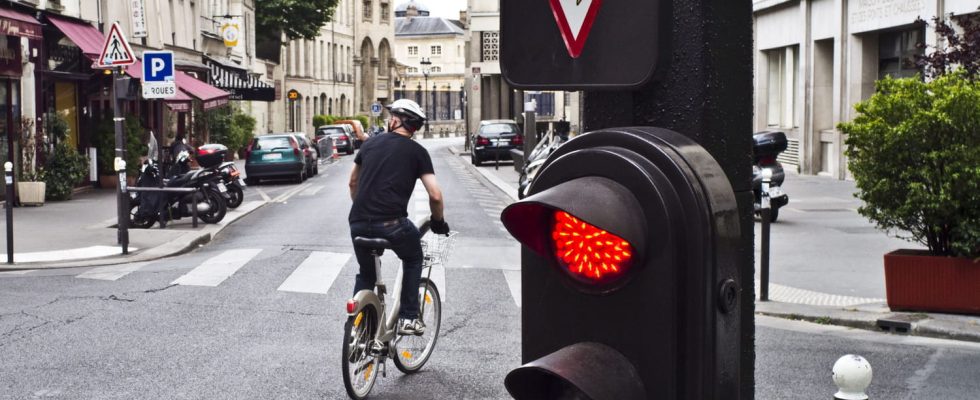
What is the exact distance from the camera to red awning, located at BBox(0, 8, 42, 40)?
2111 centimetres

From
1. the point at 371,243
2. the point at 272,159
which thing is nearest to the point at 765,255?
the point at 371,243

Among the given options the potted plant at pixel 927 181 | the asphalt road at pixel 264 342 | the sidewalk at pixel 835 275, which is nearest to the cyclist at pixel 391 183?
the asphalt road at pixel 264 342

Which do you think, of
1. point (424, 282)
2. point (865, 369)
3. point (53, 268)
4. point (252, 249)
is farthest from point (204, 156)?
point (865, 369)

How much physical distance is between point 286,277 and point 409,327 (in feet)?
17.5

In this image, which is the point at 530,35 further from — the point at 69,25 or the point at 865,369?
the point at 69,25

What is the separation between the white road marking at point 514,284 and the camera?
11.1m

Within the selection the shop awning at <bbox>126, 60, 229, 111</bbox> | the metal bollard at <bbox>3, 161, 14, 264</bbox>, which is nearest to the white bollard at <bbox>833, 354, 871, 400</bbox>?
the metal bollard at <bbox>3, 161, 14, 264</bbox>

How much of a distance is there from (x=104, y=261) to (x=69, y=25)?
43.8 feet

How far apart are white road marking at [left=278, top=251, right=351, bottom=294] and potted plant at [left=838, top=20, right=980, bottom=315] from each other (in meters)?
5.00

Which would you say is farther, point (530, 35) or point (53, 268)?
point (53, 268)

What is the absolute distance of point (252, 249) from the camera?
50.4 feet

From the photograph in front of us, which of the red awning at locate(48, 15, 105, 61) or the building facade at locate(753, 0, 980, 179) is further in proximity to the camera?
the building facade at locate(753, 0, 980, 179)

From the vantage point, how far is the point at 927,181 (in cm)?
942

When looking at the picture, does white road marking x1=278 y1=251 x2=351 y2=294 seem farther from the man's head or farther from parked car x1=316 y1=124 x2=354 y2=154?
parked car x1=316 y1=124 x2=354 y2=154
